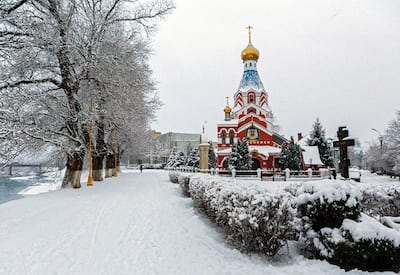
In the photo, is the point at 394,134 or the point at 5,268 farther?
the point at 394,134

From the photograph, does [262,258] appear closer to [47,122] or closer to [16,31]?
[16,31]

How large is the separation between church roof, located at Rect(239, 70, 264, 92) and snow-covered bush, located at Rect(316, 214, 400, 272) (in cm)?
4140

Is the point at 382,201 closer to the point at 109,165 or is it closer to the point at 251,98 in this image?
the point at 109,165

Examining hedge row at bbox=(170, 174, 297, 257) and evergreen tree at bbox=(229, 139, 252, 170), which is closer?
hedge row at bbox=(170, 174, 297, 257)

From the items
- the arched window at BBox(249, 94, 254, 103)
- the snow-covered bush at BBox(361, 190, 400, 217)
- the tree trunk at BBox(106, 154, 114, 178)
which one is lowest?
the snow-covered bush at BBox(361, 190, 400, 217)

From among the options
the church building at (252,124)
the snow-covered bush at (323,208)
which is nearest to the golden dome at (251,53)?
the church building at (252,124)

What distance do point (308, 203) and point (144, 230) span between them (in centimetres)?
388

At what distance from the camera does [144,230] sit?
6969mm

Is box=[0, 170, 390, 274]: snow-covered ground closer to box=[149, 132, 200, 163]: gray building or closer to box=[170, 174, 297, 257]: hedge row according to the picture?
box=[170, 174, 297, 257]: hedge row

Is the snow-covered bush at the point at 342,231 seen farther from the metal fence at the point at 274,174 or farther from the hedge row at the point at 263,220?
the metal fence at the point at 274,174

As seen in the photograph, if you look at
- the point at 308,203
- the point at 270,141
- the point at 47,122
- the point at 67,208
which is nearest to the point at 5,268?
the point at 308,203

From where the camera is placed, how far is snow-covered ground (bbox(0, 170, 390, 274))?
4.55 meters

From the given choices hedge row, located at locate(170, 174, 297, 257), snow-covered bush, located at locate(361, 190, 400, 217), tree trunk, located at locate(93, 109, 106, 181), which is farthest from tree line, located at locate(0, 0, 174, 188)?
snow-covered bush, located at locate(361, 190, 400, 217)

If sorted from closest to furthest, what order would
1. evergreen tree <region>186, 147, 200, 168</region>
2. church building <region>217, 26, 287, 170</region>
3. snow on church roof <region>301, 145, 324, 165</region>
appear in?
church building <region>217, 26, 287, 170</region>, snow on church roof <region>301, 145, 324, 165</region>, evergreen tree <region>186, 147, 200, 168</region>
